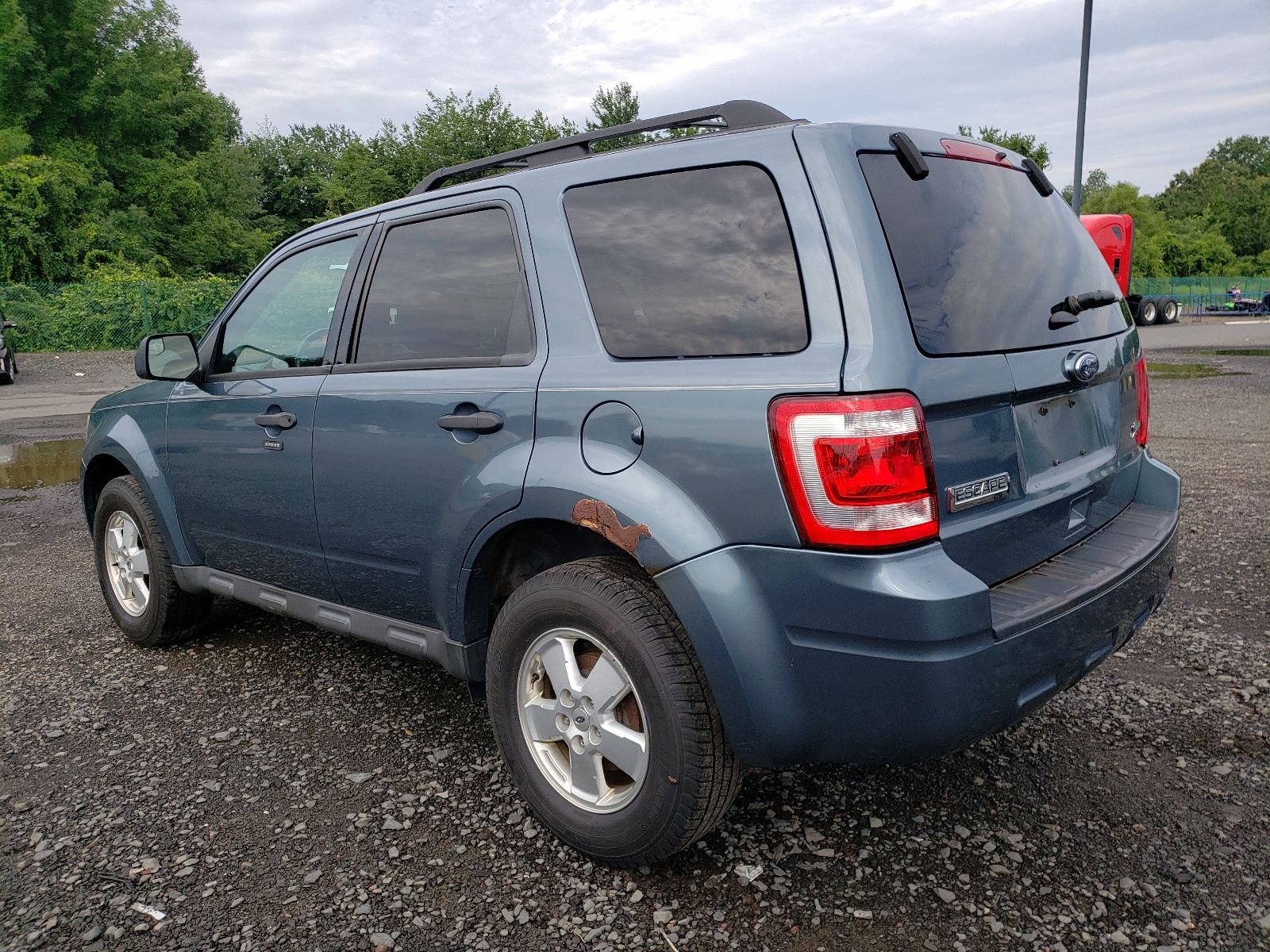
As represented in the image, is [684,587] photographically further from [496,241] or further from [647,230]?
[496,241]

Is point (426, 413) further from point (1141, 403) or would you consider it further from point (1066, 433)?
point (1141, 403)

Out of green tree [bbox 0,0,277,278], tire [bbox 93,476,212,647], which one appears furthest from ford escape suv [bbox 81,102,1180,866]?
green tree [bbox 0,0,277,278]

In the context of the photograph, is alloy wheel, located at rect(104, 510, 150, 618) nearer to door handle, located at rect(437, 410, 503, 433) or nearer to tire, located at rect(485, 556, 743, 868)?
door handle, located at rect(437, 410, 503, 433)

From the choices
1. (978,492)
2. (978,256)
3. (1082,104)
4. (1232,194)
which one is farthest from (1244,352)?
(1232,194)

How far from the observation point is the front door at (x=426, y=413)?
2.69 m

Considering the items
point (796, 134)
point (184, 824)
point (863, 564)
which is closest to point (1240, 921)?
point (863, 564)

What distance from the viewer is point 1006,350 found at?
7.70 feet

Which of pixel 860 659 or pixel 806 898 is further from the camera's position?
pixel 806 898

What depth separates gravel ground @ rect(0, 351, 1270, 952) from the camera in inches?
91.7

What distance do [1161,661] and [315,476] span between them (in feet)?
11.0

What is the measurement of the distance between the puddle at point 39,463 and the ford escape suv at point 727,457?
714cm

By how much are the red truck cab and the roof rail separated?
26.2 feet

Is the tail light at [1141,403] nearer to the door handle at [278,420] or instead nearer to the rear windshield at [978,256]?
the rear windshield at [978,256]

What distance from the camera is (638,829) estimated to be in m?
2.40
